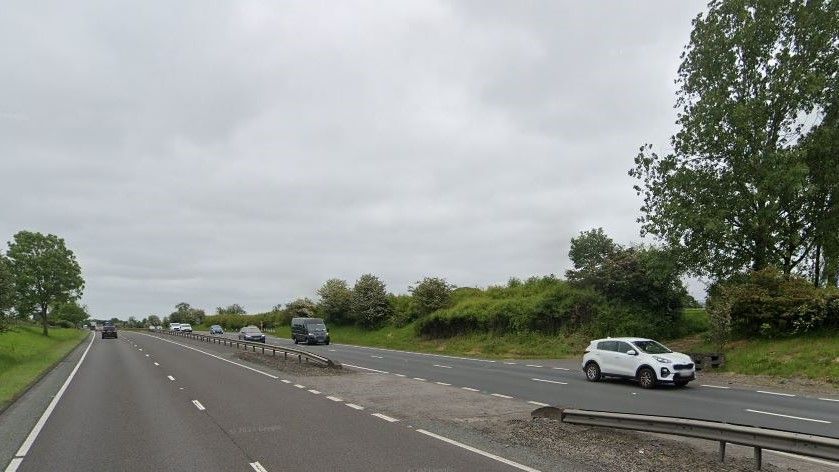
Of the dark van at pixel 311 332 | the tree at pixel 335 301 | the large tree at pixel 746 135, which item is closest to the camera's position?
the large tree at pixel 746 135

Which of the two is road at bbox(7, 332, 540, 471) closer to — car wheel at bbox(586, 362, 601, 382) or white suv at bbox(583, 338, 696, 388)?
car wheel at bbox(586, 362, 601, 382)

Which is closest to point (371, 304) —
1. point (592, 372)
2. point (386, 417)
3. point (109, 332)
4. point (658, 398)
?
point (109, 332)

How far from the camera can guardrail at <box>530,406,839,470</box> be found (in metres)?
7.27

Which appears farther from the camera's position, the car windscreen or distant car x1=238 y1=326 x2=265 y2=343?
distant car x1=238 y1=326 x2=265 y2=343

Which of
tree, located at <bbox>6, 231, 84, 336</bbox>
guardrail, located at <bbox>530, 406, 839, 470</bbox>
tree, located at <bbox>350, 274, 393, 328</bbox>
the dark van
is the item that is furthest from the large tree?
tree, located at <bbox>6, 231, 84, 336</bbox>

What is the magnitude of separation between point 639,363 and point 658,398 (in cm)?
344

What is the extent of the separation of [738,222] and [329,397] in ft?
79.6

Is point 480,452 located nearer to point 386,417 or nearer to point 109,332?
point 386,417

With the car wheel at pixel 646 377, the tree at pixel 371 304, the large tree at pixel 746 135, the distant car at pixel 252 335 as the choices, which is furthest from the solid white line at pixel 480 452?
the tree at pixel 371 304

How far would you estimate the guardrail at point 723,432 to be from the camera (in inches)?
286

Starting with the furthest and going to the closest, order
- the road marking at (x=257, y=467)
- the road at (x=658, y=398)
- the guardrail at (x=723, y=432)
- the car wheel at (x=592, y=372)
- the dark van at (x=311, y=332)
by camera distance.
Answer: the dark van at (x=311, y=332), the car wheel at (x=592, y=372), the road at (x=658, y=398), the road marking at (x=257, y=467), the guardrail at (x=723, y=432)

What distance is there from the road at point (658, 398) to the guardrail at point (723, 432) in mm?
3914

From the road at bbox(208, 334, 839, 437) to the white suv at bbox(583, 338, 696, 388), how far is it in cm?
39

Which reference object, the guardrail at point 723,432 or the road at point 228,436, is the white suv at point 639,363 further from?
the road at point 228,436
